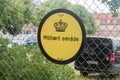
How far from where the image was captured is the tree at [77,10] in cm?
225

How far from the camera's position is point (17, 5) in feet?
9.02

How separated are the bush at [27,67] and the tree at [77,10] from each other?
60 cm

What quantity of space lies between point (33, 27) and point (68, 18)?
539 millimetres

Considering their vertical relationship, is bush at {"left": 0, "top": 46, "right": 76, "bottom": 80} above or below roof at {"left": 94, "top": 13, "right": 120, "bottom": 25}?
below

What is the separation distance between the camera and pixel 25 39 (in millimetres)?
2768

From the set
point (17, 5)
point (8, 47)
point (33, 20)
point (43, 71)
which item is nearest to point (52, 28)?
point (33, 20)

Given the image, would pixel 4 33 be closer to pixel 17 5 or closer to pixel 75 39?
pixel 17 5

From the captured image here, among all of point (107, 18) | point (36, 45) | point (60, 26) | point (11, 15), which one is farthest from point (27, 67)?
point (107, 18)

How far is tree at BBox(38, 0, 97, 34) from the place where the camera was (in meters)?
2.25

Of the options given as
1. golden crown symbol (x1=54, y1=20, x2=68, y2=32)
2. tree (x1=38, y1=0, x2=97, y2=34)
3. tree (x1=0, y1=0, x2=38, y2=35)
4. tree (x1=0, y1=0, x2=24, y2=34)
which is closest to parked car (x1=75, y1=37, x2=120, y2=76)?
tree (x1=38, y1=0, x2=97, y2=34)

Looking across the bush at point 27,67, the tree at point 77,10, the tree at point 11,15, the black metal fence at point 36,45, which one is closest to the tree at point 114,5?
the black metal fence at point 36,45

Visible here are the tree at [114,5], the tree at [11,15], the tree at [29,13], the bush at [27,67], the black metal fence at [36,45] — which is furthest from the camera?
the bush at [27,67]

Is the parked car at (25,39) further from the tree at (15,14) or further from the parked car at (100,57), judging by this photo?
the parked car at (100,57)

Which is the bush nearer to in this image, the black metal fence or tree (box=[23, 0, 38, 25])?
the black metal fence
